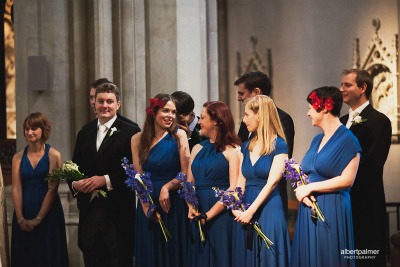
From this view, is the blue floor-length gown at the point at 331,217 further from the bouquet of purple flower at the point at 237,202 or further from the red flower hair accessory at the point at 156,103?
the red flower hair accessory at the point at 156,103

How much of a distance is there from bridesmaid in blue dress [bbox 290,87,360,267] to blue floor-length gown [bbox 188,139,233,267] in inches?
27.6

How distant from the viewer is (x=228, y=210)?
891cm

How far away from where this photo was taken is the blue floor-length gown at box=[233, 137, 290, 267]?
28.1ft

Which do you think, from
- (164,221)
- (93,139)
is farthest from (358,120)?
(93,139)

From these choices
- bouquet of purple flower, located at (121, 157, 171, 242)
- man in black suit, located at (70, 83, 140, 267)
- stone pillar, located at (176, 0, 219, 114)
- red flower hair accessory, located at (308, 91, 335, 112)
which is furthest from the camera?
stone pillar, located at (176, 0, 219, 114)

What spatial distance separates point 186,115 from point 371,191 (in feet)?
6.35

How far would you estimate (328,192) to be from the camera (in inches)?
329

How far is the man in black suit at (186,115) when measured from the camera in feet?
32.6

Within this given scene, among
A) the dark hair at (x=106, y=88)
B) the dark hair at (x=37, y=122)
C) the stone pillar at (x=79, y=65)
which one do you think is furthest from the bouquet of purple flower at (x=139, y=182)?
the stone pillar at (x=79, y=65)

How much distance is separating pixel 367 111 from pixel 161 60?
316 centimetres

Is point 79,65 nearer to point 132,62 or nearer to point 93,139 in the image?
point 132,62

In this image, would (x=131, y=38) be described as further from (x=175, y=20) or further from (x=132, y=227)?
(x=132, y=227)

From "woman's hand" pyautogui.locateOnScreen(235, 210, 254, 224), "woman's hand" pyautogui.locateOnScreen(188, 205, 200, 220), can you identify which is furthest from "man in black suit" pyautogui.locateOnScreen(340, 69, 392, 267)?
"woman's hand" pyautogui.locateOnScreen(188, 205, 200, 220)

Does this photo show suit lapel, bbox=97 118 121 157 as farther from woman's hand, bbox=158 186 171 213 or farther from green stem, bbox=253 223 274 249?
green stem, bbox=253 223 274 249
